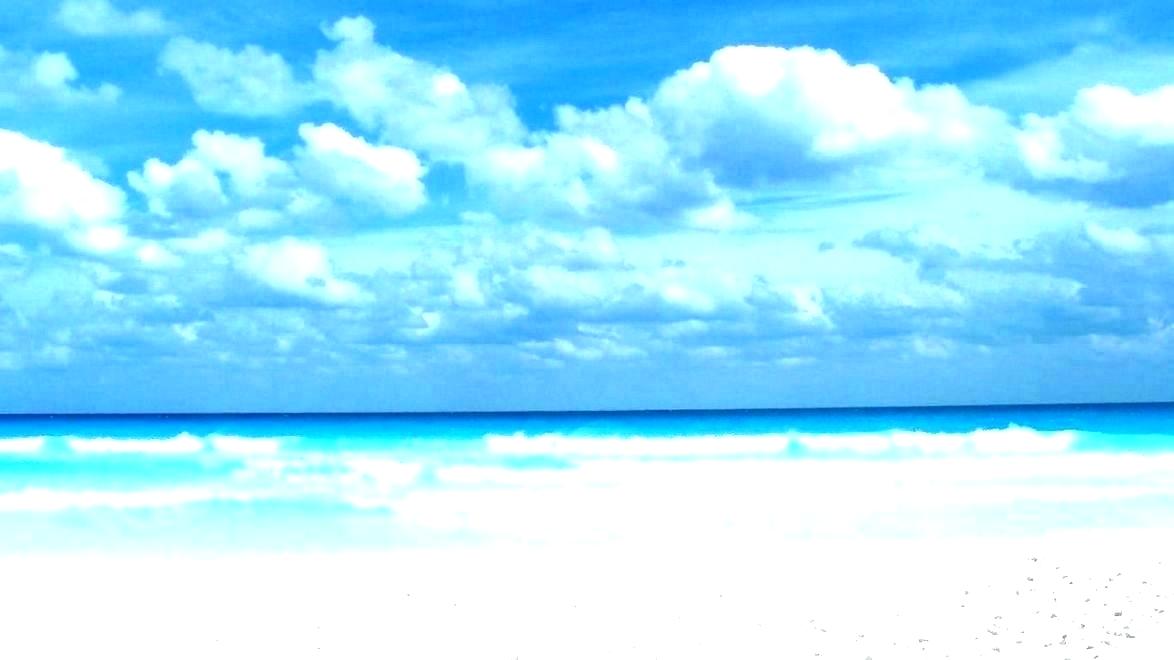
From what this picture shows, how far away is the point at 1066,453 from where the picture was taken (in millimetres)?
28547

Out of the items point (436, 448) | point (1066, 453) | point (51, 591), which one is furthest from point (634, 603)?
point (436, 448)

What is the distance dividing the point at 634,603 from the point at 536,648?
4.21 feet

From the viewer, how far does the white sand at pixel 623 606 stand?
841 centimetres

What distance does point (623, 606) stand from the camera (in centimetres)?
948

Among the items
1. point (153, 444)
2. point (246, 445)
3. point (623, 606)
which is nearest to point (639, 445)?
point (246, 445)

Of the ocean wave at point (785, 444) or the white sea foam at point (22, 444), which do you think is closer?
the ocean wave at point (785, 444)

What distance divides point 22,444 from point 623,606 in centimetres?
3107

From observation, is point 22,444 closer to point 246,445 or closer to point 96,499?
point 246,445

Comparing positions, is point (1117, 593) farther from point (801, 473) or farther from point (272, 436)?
point (272, 436)

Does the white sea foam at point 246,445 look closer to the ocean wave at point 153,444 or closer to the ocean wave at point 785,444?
the ocean wave at point 153,444

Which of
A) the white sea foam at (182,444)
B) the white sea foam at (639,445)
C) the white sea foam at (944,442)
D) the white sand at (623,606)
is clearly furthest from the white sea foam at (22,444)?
the white sand at (623,606)

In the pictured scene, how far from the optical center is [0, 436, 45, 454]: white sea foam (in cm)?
3369

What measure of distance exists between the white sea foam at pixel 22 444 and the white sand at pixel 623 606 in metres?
23.7

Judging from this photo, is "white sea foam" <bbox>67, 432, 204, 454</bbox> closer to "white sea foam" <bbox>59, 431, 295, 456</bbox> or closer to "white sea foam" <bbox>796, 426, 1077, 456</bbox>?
"white sea foam" <bbox>59, 431, 295, 456</bbox>
